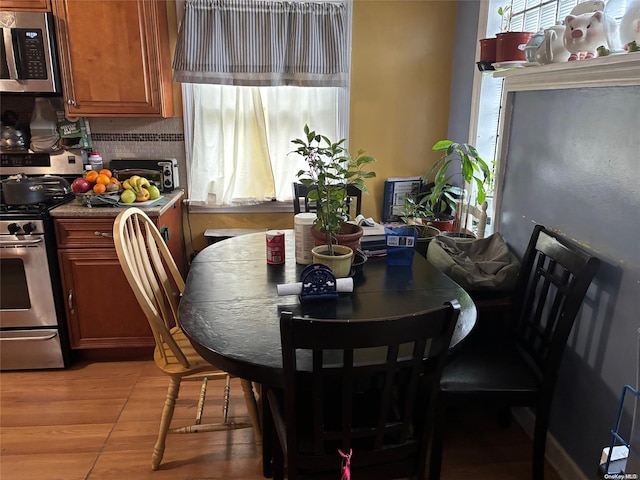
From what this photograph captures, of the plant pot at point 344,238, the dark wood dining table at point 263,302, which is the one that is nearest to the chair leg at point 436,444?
the dark wood dining table at point 263,302

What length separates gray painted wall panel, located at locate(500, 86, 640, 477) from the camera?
151 cm

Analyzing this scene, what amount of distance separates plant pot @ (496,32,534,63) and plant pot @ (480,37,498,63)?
0.29 ft

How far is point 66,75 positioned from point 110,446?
80.2 inches

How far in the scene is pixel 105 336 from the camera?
2684 millimetres

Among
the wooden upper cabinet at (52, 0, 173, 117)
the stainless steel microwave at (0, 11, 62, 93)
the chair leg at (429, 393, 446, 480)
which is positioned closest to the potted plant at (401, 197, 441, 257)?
the chair leg at (429, 393, 446, 480)

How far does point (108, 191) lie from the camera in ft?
8.73

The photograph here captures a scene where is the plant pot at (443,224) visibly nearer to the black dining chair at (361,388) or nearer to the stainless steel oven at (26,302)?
the black dining chair at (361,388)

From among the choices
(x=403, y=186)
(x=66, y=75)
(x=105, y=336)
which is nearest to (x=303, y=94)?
(x=403, y=186)

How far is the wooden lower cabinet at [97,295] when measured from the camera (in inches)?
99.5

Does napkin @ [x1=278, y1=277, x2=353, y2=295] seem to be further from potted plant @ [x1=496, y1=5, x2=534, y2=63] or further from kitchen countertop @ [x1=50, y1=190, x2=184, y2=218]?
potted plant @ [x1=496, y1=5, x2=534, y2=63]

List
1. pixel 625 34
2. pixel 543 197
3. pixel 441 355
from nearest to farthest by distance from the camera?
pixel 441 355
pixel 625 34
pixel 543 197

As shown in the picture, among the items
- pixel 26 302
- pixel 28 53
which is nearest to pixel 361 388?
pixel 26 302

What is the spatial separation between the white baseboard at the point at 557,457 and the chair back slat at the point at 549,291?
435mm

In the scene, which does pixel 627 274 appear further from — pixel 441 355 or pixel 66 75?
pixel 66 75
